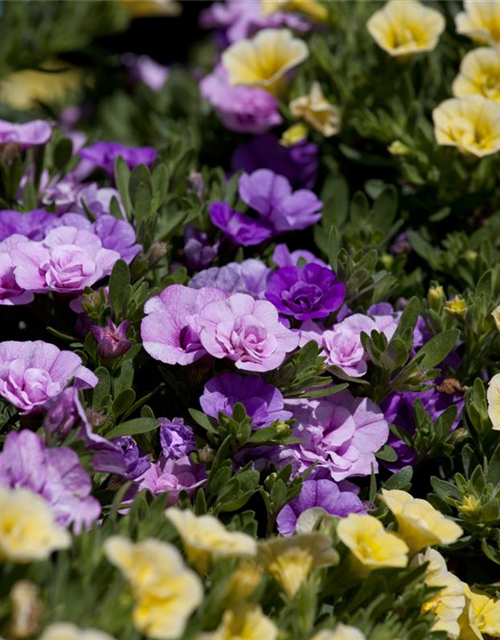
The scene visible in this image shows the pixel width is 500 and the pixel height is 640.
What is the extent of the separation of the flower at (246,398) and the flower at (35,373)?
0.25 metres

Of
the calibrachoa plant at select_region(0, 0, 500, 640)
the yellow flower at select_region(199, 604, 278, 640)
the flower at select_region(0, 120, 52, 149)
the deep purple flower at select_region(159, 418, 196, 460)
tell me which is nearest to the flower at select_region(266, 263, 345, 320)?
the calibrachoa plant at select_region(0, 0, 500, 640)

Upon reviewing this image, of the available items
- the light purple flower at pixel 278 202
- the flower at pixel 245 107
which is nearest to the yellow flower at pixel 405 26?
the flower at pixel 245 107

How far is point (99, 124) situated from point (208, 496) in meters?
2.21

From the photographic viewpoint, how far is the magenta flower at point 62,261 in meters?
1.90

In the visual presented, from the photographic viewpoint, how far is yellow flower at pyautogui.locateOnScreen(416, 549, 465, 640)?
1.68 metres

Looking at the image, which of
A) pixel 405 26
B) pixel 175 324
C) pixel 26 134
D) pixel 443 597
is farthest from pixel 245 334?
pixel 405 26

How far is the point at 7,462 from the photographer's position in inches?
58.8

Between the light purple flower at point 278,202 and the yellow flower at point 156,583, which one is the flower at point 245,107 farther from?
the yellow flower at point 156,583

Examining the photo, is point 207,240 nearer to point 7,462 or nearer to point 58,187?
point 58,187

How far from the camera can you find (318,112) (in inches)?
109

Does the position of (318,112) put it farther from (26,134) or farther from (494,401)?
(494,401)

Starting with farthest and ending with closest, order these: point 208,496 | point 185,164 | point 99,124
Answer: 1. point 99,124
2. point 185,164
3. point 208,496

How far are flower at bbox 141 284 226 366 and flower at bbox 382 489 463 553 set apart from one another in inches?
20.7

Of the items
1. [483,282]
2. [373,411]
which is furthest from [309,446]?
[483,282]
